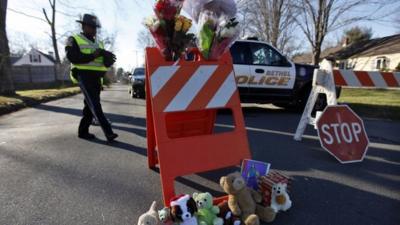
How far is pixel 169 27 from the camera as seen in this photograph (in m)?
2.62

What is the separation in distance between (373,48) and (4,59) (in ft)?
129

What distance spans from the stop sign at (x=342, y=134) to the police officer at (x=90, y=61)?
3292 millimetres

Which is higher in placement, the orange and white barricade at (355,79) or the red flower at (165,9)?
the red flower at (165,9)

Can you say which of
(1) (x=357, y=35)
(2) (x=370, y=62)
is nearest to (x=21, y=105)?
(2) (x=370, y=62)

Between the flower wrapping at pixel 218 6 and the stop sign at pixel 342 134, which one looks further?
the stop sign at pixel 342 134

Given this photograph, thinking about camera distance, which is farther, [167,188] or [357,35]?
[357,35]

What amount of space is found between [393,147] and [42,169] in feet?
17.5

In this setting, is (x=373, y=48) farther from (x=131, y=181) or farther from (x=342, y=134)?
(x=131, y=181)

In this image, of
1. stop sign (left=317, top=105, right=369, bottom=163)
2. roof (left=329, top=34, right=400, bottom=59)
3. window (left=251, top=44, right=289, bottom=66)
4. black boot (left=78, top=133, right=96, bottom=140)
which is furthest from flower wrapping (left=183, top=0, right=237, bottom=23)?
roof (left=329, top=34, right=400, bottom=59)

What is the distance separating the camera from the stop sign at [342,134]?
151 inches

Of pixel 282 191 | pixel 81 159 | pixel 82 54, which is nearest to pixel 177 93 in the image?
pixel 282 191

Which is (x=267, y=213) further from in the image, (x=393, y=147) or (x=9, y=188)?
(x=393, y=147)

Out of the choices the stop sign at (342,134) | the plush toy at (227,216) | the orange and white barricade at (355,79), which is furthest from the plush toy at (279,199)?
the orange and white barricade at (355,79)

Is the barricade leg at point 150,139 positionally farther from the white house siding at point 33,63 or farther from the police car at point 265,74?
the white house siding at point 33,63
